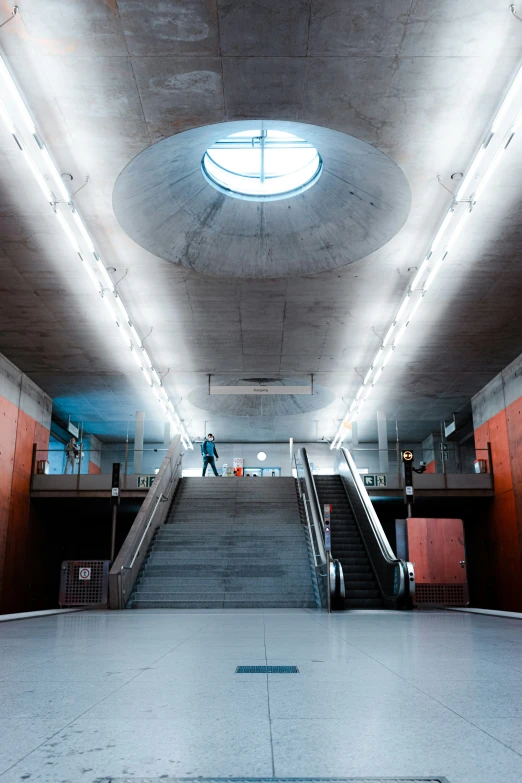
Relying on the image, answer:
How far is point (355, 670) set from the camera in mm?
4133

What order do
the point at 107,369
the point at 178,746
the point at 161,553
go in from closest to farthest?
the point at 178,746 → the point at 161,553 → the point at 107,369

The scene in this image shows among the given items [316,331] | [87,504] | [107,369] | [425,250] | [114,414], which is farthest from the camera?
[114,414]

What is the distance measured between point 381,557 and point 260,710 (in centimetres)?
1045

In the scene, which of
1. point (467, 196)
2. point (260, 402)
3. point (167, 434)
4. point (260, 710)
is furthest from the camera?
point (260, 402)

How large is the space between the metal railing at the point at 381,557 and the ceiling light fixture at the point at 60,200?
676 cm

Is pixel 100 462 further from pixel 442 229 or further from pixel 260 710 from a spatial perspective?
pixel 260 710

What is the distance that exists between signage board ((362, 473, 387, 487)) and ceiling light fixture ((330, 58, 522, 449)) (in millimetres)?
5573

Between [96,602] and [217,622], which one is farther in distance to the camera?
[96,602]

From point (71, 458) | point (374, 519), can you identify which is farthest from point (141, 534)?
point (71, 458)

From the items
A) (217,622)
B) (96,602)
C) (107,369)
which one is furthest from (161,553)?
(107,369)

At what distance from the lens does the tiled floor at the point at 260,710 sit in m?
2.12

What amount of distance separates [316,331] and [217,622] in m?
10.1

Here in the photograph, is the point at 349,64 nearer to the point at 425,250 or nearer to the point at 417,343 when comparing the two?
the point at 425,250

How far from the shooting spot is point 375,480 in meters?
21.1
